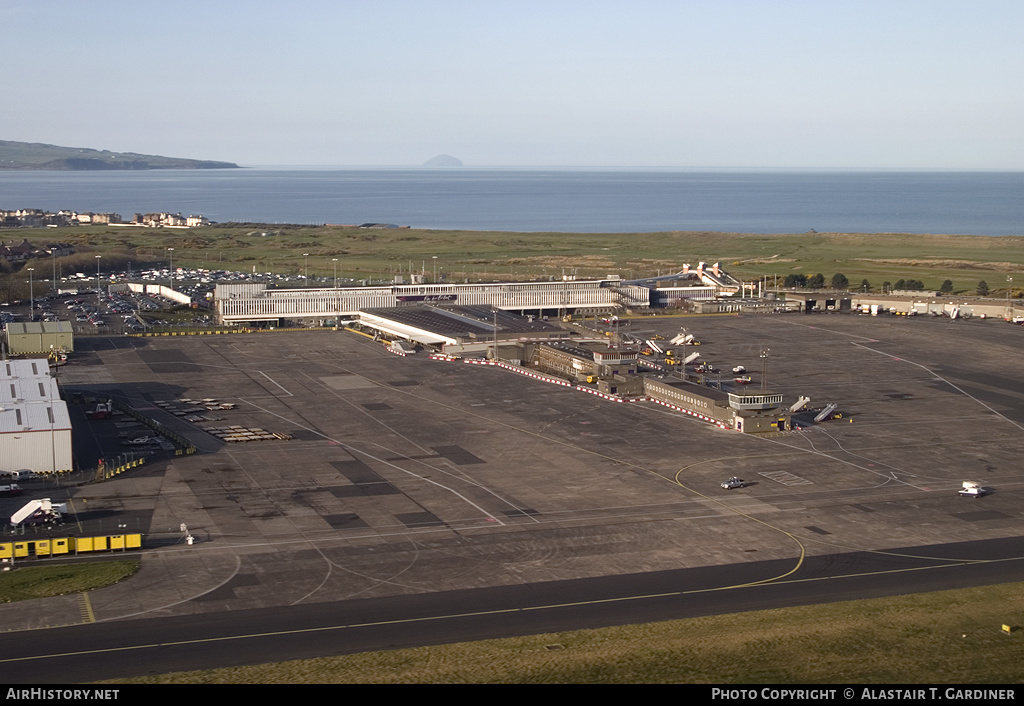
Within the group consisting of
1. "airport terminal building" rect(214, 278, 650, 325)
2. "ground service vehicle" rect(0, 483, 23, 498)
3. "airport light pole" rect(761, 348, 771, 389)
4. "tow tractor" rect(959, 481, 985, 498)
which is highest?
"airport terminal building" rect(214, 278, 650, 325)

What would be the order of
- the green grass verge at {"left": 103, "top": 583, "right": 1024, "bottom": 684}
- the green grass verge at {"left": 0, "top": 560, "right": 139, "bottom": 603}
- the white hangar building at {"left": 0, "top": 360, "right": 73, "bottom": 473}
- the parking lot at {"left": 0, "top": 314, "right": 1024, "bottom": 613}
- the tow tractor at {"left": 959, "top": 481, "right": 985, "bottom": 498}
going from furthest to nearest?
the white hangar building at {"left": 0, "top": 360, "right": 73, "bottom": 473} < the tow tractor at {"left": 959, "top": 481, "right": 985, "bottom": 498} < the parking lot at {"left": 0, "top": 314, "right": 1024, "bottom": 613} < the green grass verge at {"left": 0, "top": 560, "right": 139, "bottom": 603} < the green grass verge at {"left": 103, "top": 583, "right": 1024, "bottom": 684}

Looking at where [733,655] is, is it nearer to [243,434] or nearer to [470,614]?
[470,614]

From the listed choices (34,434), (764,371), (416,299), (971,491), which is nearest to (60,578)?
(34,434)

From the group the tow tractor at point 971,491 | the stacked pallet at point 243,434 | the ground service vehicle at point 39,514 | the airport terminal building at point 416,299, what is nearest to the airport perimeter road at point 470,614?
the tow tractor at point 971,491

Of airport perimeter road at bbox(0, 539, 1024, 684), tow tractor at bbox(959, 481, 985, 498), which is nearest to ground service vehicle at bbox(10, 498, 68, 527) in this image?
airport perimeter road at bbox(0, 539, 1024, 684)

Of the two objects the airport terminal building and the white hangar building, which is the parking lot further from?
the airport terminal building

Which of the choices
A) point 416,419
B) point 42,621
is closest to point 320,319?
point 416,419
